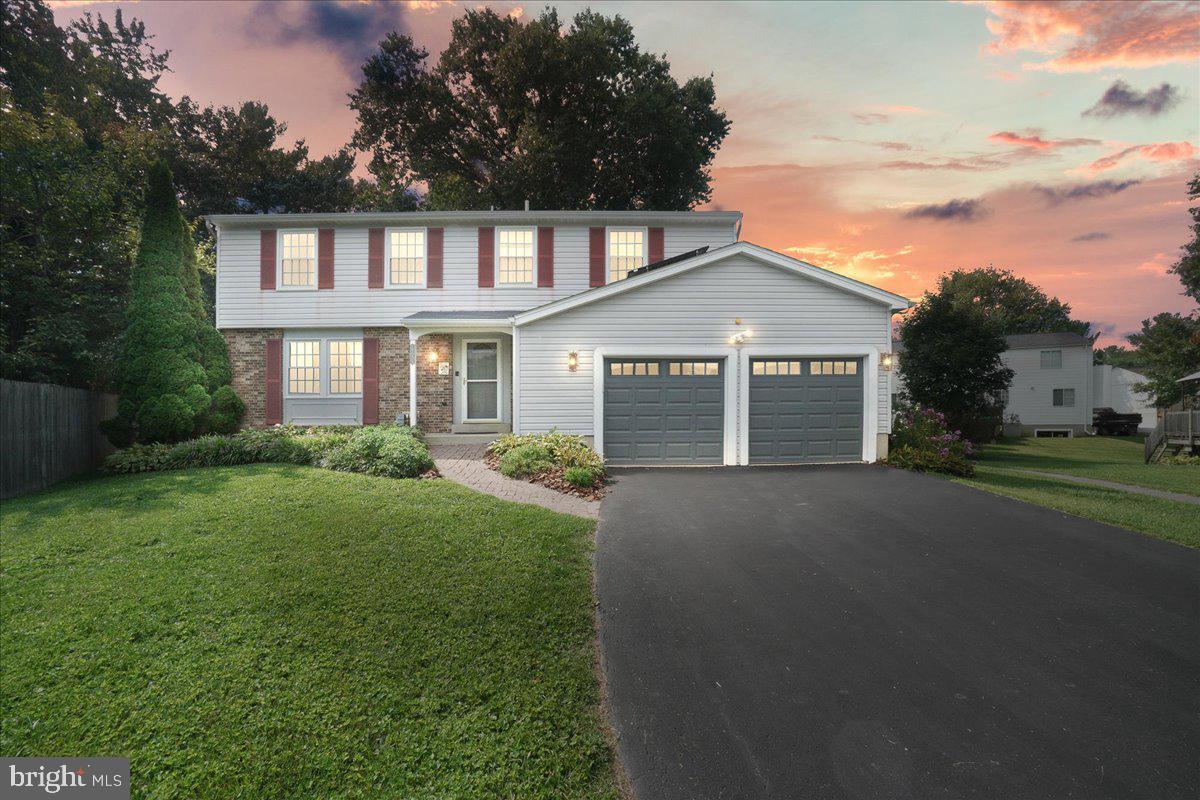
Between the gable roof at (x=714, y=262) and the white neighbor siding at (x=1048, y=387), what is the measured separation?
2368cm

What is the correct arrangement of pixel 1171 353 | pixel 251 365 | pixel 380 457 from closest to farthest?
1. pixel 380 457
2. pixel 251 365
3. pixel 1171 353

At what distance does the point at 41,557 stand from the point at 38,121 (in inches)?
541

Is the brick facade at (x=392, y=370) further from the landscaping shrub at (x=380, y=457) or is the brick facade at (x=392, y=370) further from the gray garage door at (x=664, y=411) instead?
the gray garage door at (x=664, y=411)

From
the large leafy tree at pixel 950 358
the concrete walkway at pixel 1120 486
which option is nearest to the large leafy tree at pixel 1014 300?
the large leafy tree at pixel 950 358

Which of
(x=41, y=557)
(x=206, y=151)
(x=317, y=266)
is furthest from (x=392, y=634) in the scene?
→ (x=206, y=151)

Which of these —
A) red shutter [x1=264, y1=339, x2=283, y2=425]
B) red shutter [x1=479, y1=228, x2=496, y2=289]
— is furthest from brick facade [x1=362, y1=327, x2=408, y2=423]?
red shutter [x1=479, y1=228, x2=496, y2=289]

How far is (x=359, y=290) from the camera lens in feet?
43.3

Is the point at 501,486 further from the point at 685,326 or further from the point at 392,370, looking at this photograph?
the point at 392,370

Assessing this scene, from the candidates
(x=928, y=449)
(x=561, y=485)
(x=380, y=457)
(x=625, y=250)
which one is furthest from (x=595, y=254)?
(x=928, y=449)

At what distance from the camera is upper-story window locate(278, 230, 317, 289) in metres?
13.3

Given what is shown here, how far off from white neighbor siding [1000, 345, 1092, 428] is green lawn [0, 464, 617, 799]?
108 ft

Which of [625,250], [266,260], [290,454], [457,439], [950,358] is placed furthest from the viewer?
[950,358]

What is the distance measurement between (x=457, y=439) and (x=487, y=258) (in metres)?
5.10

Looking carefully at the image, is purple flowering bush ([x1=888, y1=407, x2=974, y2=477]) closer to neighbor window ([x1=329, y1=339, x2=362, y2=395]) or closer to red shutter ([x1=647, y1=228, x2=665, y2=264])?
red shutter ([x1=647, y1=228, x2=665, y2=264])
